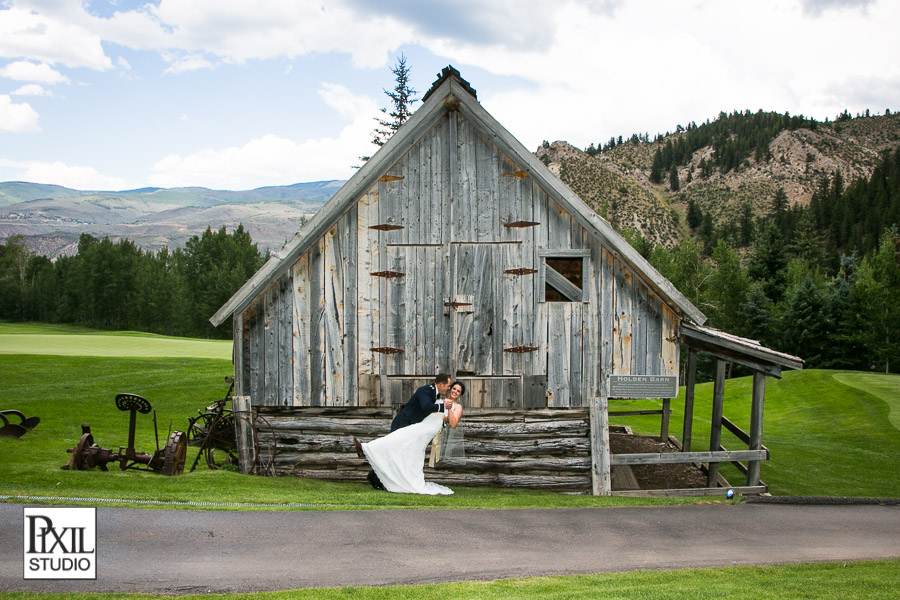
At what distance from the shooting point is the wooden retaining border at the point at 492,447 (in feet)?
43.5

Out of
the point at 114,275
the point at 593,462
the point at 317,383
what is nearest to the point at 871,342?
the point at 593,462

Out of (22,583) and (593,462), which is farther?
(593,462)

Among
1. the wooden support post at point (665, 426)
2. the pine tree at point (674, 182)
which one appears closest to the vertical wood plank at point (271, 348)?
the wooden support post at point (665, 426)

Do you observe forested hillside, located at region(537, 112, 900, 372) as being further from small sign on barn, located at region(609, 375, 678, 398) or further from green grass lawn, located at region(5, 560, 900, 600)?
green grass lawn, located at region(5, 560, 900, 600)

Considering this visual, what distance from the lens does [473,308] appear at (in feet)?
43.3

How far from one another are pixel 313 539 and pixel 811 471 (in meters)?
13.2

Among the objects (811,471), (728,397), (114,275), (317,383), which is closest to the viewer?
(317,383)

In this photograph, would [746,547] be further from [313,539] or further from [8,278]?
[8,278]

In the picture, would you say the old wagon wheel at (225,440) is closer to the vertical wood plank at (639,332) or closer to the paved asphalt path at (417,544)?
the paved asphalt path at (417,544)

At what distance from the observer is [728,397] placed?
100ft

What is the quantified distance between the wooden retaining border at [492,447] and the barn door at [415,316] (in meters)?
1.05

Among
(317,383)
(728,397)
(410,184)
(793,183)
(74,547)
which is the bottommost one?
(728,397)

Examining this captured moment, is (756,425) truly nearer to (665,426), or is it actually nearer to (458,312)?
(458,312)

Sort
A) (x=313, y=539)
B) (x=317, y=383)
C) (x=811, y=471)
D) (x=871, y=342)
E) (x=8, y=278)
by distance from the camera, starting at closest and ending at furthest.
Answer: (x=313, y=539)
(x=317, y=383)
(x=811, y=471)
(x=871, y=342)
(x=8, y=278)
